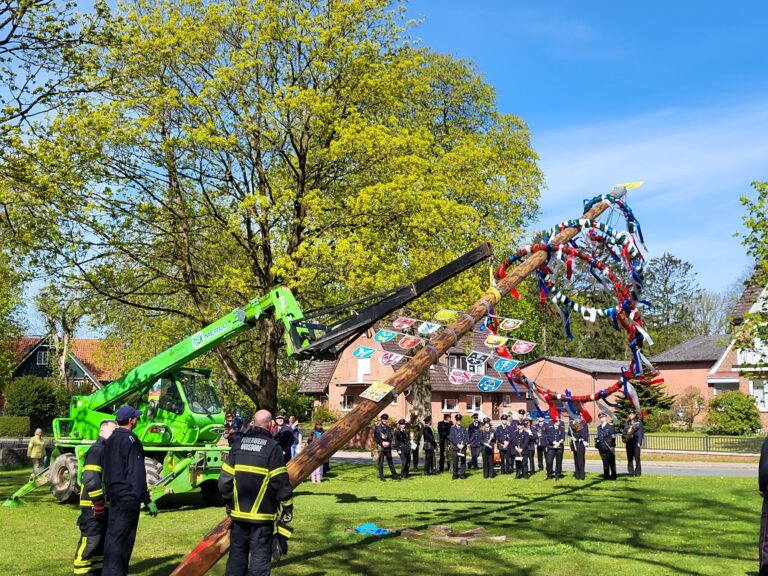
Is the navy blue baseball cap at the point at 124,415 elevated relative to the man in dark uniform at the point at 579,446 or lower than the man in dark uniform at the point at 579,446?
elevated

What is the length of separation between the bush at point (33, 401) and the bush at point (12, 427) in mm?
2292

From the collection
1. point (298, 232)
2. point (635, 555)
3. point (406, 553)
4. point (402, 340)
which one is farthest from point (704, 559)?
point (298, 232)

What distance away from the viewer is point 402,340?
12875 millimetres

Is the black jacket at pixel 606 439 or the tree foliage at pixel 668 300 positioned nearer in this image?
the black jacket at pixel 606 439

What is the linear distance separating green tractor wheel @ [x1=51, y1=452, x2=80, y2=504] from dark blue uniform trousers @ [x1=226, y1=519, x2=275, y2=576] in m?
10.4

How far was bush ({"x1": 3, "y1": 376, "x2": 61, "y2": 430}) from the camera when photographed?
148 ft

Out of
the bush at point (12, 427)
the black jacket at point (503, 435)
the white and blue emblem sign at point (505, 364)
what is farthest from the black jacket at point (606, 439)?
the bush at point (12, 427)

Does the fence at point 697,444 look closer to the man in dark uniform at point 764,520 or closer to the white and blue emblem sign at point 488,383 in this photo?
the white and blue emblem sign at point 488,383

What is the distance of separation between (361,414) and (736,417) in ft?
116

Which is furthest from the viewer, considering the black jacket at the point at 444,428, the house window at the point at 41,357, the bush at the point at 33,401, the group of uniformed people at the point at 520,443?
the house window at the point at 41,357

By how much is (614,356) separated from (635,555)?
241 feet

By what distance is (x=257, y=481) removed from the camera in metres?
7.97

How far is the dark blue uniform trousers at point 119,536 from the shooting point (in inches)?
332

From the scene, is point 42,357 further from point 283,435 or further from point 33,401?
point 283,435
